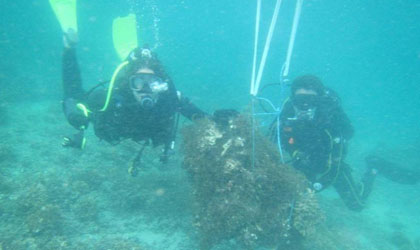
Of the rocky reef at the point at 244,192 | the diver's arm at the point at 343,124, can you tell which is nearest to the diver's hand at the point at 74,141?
the rocky reef at the point at 244,192

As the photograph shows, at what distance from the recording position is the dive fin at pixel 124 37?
10.2 meters

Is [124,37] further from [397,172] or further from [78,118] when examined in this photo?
[397,172]

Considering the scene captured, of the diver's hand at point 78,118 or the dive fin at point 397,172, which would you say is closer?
the diver's hand at point 78,118

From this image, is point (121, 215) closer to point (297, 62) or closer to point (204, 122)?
point (204, 122)

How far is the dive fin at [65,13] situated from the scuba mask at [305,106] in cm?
713

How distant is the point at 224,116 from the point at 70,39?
5483mm

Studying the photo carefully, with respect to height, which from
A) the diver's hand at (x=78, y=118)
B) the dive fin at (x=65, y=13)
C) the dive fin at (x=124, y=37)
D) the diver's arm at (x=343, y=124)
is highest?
the dive fin at (x=65, y=13)

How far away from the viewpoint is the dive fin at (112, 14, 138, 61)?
33.4 ft

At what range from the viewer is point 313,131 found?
7023 mm

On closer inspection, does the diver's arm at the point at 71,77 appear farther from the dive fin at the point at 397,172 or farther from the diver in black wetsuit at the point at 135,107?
the dive fin at the point at 397,172

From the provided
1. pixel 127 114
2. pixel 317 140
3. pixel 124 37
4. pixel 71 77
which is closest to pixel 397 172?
pixel 317 140

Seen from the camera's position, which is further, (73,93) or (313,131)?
(313,131)

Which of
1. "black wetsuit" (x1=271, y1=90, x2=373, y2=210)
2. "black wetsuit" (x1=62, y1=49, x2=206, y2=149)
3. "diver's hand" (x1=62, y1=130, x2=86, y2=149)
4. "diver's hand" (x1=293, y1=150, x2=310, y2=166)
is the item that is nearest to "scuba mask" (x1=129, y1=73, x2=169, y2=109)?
"black wetsuit" (x1=62, y1=49, x2=206, y2=149)

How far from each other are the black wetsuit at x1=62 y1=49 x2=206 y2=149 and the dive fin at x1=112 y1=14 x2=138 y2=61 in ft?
14.1
